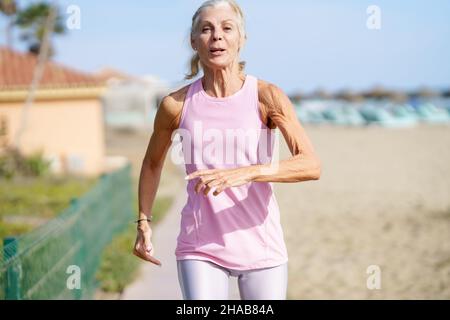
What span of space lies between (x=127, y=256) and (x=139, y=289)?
157 centimetres

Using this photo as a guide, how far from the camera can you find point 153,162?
2.86m

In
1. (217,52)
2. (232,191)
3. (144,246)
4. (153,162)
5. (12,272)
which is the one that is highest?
(217,52)

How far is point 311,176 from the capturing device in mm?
2471

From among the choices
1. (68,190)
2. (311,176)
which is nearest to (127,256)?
(311,176)

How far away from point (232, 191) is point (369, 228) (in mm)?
8751

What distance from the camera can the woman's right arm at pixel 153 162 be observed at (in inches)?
107

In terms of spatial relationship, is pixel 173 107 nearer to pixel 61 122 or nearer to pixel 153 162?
pixel 153 162

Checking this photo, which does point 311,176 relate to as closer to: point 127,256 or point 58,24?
point 127,256

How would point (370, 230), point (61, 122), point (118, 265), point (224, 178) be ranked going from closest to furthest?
→ point (224, 178) < point (118, 265) < point (370, 230) < point (61, 122)

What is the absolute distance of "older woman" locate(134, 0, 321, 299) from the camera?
102 inches

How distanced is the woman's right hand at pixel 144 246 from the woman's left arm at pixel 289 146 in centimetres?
65

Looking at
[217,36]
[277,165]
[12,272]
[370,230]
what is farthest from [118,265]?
[277,165]

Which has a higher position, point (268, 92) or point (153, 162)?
point (268, 92)

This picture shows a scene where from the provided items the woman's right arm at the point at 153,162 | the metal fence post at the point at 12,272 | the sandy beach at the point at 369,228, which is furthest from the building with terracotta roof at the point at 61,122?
the woman's right arm at the point at 153,162
